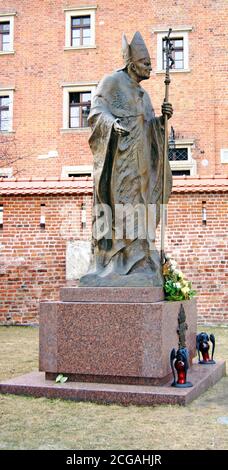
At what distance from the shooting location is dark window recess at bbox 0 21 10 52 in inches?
810

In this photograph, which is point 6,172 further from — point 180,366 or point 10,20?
point 180,366

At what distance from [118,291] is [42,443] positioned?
175 cm

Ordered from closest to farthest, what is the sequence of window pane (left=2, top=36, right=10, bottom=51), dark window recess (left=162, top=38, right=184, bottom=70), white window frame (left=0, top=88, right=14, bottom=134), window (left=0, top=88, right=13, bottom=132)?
1. dark window recess (left=162, top=38, right=184, bottom=70)
2. white window frame (left=0, top=88, right=14, bottom=134)
3. window (left=0, top=88, right=13, bottom=132)
4. window pane (left=2, top=36, right=10, bottom=51)

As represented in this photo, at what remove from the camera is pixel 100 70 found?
19781mm

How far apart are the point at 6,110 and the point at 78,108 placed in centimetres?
248

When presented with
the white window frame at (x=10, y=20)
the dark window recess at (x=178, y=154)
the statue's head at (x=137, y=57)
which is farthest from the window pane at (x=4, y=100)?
the statue's head at (x=137, y=57)

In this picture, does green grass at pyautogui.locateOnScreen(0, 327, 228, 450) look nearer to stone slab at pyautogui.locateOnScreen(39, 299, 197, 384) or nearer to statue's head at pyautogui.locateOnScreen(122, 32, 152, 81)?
stone slab at pyautogui.locateOnScreen(39, 299, 197, 384)

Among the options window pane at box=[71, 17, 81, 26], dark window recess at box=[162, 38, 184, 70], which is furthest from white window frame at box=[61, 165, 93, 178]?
window pane at box=[71, 17, 81, 26]

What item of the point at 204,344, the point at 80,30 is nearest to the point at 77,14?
the point at 80,30

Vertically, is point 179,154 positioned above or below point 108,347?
above

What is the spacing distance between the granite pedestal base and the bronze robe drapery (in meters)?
0.29

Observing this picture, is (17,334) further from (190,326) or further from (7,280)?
(190,326)

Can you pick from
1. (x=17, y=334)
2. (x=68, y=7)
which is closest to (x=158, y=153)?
(x=17, y=334)

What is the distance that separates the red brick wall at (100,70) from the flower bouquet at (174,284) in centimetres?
1332
